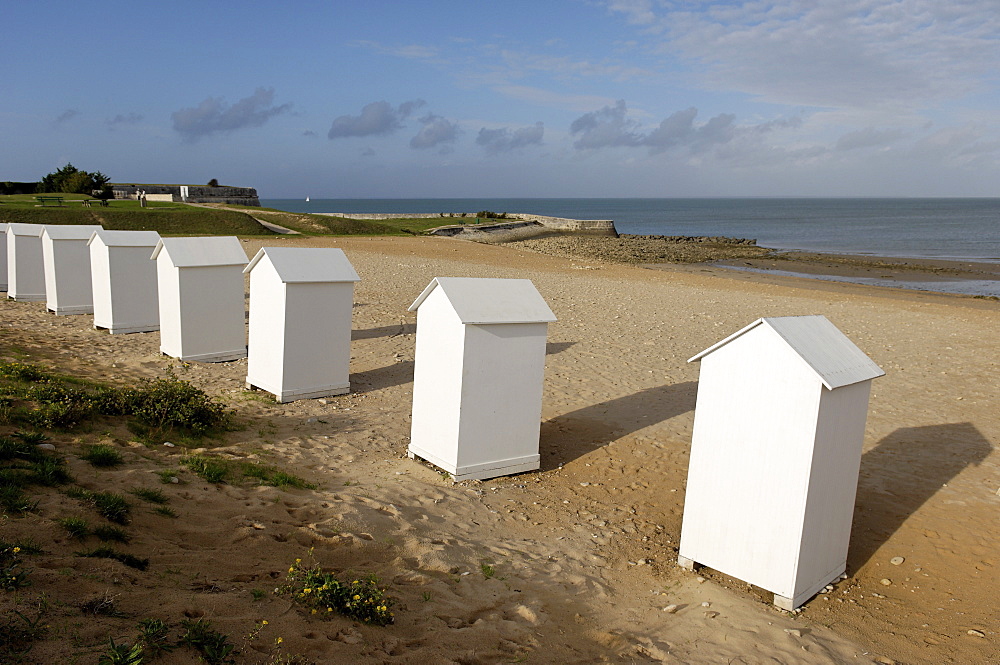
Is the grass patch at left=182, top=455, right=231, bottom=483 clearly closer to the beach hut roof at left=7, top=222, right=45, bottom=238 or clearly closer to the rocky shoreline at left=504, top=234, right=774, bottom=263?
the beach hut roof at left=7, top=222, right=45, bottom=238

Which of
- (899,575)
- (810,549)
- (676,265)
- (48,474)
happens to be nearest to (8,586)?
(48,474)

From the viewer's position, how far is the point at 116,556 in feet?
15.1

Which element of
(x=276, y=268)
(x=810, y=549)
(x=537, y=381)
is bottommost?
(x=810, y=549)

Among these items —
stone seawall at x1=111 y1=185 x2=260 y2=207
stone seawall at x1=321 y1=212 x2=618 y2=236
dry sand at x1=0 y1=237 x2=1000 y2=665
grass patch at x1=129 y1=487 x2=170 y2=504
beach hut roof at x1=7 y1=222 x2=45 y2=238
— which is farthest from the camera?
stone seawall at x1=321 y1=212 x2=618 y2=236

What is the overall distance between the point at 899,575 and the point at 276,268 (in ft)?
27.9

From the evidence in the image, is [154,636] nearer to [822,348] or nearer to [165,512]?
[165,512]

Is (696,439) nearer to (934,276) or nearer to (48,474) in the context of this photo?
(48,474)

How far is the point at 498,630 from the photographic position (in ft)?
15.5

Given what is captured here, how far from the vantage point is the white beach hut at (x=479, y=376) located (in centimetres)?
775

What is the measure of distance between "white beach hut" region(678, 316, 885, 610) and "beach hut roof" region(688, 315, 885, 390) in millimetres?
11

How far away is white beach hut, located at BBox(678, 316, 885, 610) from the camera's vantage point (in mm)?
5402

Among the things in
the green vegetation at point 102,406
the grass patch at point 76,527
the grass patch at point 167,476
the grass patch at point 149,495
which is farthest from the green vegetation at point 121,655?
the green vegetation at point 102,406

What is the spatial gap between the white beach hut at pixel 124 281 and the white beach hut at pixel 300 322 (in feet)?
16.1

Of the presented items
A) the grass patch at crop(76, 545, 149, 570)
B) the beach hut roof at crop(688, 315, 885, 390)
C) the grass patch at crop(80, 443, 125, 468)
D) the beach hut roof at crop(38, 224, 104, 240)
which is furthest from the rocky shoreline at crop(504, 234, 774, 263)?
the grass patch at crop(76, 545, 149, 570)
